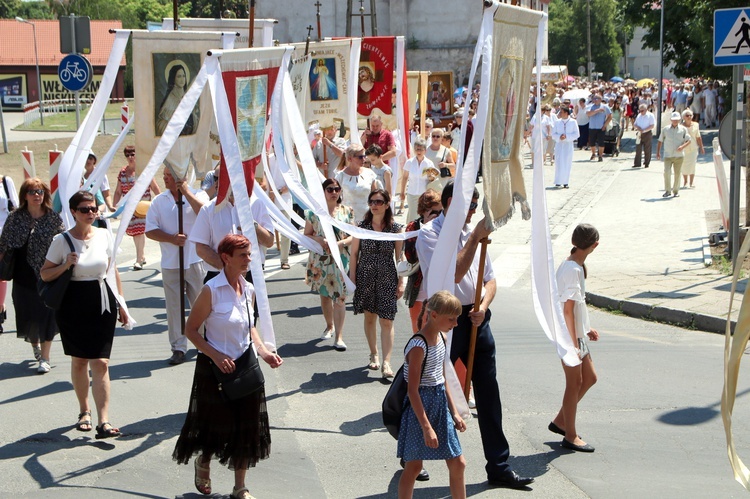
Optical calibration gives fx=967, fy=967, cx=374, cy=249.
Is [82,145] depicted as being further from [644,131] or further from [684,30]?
[684,30]

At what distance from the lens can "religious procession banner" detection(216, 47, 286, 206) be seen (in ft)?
23.5

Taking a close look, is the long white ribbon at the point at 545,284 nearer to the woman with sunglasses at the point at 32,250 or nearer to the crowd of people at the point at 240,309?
the crowd of people at the point at 240,309

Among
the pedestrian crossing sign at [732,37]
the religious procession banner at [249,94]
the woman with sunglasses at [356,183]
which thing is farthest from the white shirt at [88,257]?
the pedestrian crossing sign at [732,37]

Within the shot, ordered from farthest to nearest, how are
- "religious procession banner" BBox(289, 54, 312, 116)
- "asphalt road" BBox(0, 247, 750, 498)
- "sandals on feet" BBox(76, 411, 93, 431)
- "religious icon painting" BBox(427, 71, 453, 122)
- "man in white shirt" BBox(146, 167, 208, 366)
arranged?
1. "religious icon painting" BBox(427, 71, 453, 122)
2. "religious procession banner" BBox(289, 54, 312, 116)
3. "man in white shirt" BBox(146, 167, 208, 366)
4. "sandals on feet" BBox(76, 411, 93, 431)
5. "asphalt road" BBox(0, 247, 750, 498)

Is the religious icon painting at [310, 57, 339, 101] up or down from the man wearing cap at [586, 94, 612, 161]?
up

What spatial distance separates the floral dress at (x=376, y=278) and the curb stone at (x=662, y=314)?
3.66 metres

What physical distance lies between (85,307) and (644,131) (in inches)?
862

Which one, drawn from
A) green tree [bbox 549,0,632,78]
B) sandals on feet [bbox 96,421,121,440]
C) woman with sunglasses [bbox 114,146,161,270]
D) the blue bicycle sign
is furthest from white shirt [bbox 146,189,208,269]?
green tree [bbox 549,0,632,78]

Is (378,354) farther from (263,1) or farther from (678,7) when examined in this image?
(263,1)

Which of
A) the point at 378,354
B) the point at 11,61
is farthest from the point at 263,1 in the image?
the point at 378,354

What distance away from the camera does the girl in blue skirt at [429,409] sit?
207 inches

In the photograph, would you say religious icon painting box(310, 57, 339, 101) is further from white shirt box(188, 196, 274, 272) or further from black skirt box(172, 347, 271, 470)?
black skirt box(172, 347, 271, 470)

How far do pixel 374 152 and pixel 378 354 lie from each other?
411 centimetres

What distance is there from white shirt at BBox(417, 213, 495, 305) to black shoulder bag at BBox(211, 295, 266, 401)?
4.49ft
